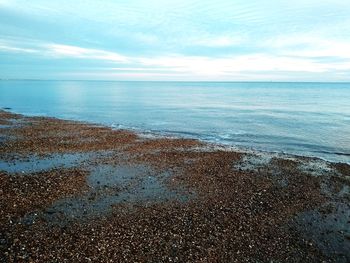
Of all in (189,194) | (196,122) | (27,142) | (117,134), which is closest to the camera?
(189,194)

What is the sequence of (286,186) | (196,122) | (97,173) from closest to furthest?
(286,186)
(97,173)
(196,122)

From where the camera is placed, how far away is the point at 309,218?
17.5 meters

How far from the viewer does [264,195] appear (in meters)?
20.4

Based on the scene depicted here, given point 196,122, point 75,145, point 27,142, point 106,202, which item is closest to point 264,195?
point 106,202

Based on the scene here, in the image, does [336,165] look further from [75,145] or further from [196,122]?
[196,122]

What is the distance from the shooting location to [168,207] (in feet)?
59.4

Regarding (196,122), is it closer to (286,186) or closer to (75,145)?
(75,145)

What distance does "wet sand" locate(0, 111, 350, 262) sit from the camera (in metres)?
13.5

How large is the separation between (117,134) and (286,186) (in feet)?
83.3

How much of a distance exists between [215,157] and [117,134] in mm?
16650

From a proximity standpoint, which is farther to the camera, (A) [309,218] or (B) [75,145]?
(B) [75,145]

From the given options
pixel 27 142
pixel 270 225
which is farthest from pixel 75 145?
pixel 270 225

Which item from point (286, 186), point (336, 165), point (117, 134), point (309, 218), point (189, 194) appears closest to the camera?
point (309, 218)

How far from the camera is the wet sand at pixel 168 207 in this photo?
13484 millimetres
